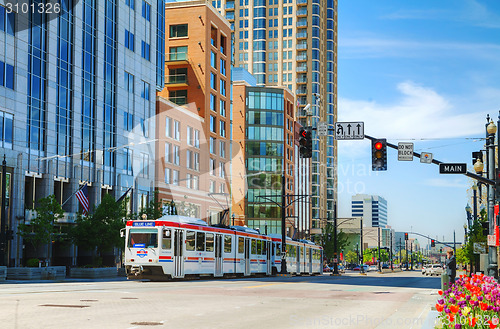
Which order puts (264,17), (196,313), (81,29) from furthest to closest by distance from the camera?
1. (264,17)
2. (81,29)
3. (196,313)

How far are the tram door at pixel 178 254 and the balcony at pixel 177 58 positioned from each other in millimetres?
55497

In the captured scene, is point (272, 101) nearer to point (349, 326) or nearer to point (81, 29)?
point (81, 29)

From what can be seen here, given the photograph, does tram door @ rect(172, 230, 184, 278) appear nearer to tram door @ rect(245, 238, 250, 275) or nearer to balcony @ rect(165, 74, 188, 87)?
tram door @ rect(245, 238, 250, 275)

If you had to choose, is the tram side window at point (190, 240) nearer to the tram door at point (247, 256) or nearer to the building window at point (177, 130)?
the tram door at point (247, 256)

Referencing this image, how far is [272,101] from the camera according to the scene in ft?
411

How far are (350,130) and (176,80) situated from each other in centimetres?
6412

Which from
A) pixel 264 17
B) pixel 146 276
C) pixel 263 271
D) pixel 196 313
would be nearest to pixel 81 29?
pixel 263 271

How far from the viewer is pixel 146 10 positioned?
74625 millimetres

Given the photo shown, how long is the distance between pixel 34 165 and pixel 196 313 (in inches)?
1642

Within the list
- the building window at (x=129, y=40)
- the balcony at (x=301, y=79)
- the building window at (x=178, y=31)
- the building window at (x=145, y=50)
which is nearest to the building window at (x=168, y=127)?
the building window at (x=145, y=50)


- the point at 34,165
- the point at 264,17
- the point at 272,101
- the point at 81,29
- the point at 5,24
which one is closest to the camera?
the point at 5,24

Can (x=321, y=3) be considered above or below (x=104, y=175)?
above

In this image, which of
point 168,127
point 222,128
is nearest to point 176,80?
point 222,128

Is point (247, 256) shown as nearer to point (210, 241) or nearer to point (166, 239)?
point (210, 241)
